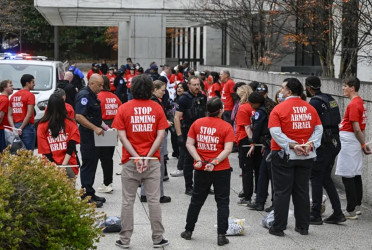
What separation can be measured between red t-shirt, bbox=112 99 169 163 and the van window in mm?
9308

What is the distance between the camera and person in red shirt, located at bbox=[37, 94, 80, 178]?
8328 millimetres

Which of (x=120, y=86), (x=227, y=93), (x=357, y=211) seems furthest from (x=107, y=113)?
(x=120, y=86)

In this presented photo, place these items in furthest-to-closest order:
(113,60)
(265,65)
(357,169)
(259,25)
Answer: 1. (113,60)
2. (259,25)
3. (265,65)
4. (357,169)

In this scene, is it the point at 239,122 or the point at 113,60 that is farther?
the point at 113,60

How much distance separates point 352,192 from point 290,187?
1447 millimetres

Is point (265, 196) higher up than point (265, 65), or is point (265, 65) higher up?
point (265, 65)

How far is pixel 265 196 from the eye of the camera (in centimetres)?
976

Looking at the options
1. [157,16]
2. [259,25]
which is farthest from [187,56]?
[259,25]

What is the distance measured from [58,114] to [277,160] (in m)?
2.67

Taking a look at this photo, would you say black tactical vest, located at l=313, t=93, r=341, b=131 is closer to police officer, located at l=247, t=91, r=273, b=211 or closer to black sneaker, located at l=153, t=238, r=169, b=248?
police officer, located at l=247, t=91, r=273, b=211

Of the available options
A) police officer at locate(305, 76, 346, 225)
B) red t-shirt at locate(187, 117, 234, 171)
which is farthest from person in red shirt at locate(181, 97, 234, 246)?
police officer at locate(305, 76, 346, 225)

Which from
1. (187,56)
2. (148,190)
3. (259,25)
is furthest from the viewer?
(187,56)

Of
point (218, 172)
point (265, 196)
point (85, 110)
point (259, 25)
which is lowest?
point (265, 196)

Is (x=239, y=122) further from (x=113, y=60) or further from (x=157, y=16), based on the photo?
(x=113, y=60)
